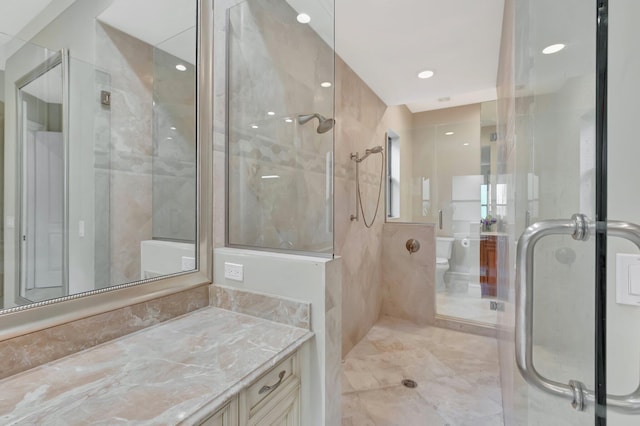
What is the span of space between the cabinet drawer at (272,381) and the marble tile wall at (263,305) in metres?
0.16

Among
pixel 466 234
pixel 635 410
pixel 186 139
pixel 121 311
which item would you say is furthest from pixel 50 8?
pixel 466 234

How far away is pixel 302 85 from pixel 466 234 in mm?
2726

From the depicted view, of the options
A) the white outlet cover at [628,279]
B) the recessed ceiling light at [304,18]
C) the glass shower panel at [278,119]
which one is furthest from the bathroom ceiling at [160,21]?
the white outlet cover at [628,279]

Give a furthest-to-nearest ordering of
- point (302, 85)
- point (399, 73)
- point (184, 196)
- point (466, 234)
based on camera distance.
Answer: point (466, 234), point (399, 73), point (302, 85), point (184, 196)

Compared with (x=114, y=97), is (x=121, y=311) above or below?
below

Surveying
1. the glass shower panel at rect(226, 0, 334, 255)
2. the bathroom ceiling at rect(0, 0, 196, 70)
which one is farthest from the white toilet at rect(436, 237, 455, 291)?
the bathroom ceiling at rect(0, 0, 196, 70)

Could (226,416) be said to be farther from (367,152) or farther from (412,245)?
(412,245)

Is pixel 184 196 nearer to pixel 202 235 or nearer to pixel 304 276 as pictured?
pixel 202 235

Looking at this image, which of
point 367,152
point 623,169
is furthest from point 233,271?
point 367,152

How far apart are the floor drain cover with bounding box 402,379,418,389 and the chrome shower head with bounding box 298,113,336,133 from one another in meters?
1.90

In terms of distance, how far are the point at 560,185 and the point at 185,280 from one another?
1461 millimetres

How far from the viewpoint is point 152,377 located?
0.81m

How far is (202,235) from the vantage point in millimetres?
1422

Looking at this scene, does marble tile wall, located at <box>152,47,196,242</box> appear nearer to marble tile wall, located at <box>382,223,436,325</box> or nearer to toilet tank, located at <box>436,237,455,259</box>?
marble tile wall, located at <box>382,223,436,325</box>
